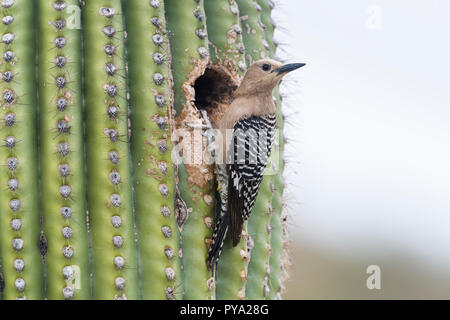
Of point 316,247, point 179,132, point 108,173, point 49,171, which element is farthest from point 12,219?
point 316,247

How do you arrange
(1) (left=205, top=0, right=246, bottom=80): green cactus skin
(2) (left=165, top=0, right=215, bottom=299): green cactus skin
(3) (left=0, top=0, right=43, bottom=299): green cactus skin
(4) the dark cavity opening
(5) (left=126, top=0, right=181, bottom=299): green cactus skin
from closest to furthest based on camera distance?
(3) (left=0, top=0, right=43, bottom=299): green cactus skin, (5) (left=126, top=0, right=181, bottom=299): green cactus skin, (2) (left=165, top=0, right=215, bottom=299): green cactus skin, (1) (left=205, top=0, right=246, bottom=80): green cactus skin, (4) the dark cavity opening

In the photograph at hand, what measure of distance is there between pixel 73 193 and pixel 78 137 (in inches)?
9.9

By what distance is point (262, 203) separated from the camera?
4.03 meters

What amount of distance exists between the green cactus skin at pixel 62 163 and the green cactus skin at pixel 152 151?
270 millimetres

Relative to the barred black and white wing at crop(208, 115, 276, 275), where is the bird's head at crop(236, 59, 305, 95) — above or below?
above

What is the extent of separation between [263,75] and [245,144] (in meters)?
0.40

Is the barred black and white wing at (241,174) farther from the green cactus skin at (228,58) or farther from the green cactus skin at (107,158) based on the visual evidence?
the green cactus skin at (107,158)

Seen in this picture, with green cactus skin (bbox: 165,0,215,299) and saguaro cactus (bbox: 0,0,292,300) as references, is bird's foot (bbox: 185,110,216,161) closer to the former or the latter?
green cactus skin (bbox: 165,0,215,299)

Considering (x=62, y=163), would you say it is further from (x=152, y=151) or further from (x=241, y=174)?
(x=241, y=174)

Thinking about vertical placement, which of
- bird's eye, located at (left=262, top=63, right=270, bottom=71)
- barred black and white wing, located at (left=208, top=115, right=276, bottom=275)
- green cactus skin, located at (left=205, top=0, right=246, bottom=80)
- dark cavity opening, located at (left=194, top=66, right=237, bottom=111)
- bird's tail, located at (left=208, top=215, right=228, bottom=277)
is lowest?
bird's tail, located at (left=208, top=215, right=228, bottom=277)

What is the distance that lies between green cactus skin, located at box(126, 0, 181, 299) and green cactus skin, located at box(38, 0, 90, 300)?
27 centimetres

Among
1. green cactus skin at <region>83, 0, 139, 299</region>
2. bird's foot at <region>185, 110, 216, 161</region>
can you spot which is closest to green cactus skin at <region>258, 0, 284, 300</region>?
bird's foot at <region>185, 110, 216, 161</region>

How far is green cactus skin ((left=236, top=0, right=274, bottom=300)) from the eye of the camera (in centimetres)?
393
